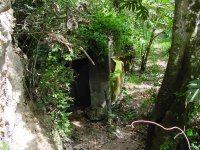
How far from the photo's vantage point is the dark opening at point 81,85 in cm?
846

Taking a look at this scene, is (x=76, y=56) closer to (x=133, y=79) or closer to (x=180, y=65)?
(x=180, y=65)

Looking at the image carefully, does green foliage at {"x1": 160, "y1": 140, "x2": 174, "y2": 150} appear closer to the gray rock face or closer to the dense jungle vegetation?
the dense jungle vegetation

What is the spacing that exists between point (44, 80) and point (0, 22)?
2.10 metres

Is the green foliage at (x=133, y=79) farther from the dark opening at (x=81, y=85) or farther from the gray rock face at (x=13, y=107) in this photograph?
the gray rock face at (x=13, y=107)

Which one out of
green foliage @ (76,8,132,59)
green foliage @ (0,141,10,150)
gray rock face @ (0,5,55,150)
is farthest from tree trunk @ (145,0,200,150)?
green foliage @ (0,141,10,150)

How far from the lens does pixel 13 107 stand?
13.4 ft

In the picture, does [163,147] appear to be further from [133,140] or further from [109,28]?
[109,28]

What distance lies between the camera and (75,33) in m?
7.02

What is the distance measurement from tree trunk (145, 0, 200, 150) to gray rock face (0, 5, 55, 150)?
83.8 inches

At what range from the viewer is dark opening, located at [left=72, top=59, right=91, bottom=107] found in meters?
8.46

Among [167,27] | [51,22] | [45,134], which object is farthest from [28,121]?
[167,27]

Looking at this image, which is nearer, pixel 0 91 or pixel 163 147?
pixel 0 91

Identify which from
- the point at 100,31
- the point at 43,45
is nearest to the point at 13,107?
the point at 43,45

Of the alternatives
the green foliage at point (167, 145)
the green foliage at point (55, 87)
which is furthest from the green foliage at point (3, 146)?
the green foliage at point (167, 145)
